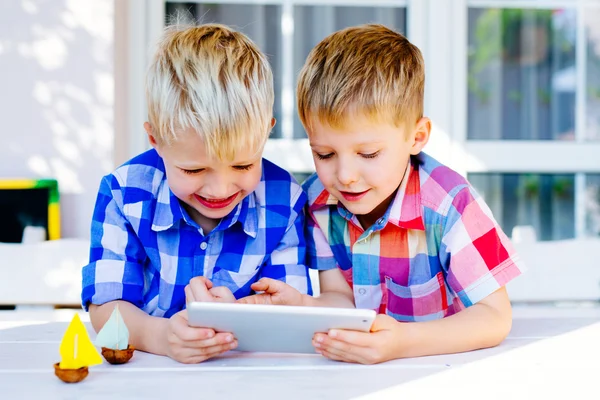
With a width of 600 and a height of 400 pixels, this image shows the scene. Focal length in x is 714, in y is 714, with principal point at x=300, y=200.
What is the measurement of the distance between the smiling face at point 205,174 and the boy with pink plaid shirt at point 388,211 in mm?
153

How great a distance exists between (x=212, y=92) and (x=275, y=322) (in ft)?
1.38

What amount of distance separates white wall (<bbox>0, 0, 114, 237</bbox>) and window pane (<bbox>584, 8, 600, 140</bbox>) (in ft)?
6.26

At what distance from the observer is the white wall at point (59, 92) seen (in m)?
2.39

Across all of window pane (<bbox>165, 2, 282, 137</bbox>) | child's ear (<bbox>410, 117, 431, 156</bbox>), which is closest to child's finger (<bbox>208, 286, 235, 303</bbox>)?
child's ear (<bbox>410, 117, 431, 156</bbox>)

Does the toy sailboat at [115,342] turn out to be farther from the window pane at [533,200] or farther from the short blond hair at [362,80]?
the window pane at [533,200]

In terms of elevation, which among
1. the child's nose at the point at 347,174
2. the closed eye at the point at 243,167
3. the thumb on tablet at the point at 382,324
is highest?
the closed eye at the point at 243,167

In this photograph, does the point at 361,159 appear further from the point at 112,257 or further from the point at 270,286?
the point at 112,257

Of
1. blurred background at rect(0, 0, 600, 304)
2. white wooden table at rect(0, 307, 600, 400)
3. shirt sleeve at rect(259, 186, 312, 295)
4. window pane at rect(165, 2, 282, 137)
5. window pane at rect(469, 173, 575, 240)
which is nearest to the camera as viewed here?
white wooden table at rect(0, 307, 600, 400)

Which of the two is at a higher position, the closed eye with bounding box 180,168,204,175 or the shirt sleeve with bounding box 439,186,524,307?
the closed eye with bounding box 180,168,204,175

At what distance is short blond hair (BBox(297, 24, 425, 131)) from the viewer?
4.08 ft

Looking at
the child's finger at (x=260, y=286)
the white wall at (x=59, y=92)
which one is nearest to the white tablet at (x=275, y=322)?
the child's finger at (x=260, y=286)

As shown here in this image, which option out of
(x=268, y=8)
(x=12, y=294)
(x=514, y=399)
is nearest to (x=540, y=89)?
(x=268, y=8)

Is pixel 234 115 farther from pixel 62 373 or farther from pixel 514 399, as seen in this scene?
pixel 514 399

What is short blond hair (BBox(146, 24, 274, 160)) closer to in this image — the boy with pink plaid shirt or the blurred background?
the boy with pink plaid shirt
